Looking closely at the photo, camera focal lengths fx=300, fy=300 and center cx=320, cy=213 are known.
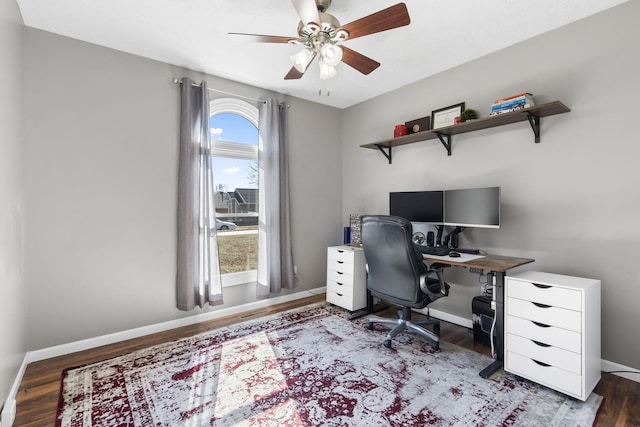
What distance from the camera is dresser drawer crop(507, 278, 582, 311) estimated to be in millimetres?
1831

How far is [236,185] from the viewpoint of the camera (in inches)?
138

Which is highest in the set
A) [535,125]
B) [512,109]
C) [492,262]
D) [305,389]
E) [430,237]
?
[512,109]

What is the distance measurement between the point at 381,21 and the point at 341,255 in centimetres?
231

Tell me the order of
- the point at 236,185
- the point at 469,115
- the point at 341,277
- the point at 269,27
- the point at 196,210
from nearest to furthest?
1. the point at 269,27
2. the point at 469,115
3. the point at 196,210
4. the point at 341,277
5. the point at 236,185

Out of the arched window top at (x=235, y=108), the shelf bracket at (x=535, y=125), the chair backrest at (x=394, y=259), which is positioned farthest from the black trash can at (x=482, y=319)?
the arched window top at (x=235, y=108)

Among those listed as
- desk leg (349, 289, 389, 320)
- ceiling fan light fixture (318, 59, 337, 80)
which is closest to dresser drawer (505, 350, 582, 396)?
desk leg (349, 289, 389, 320)

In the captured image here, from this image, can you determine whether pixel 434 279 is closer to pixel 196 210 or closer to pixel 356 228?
pixel 356 228

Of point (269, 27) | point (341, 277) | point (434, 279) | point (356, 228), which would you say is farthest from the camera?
point (356, 228)

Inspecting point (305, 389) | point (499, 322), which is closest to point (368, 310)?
point (499, 322)

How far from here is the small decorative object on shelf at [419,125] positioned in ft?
10.5

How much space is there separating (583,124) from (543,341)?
5.29 feet

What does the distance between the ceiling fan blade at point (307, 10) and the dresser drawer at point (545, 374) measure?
254cm

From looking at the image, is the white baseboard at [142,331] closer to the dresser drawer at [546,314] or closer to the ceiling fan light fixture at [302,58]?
the dresser drawer at [546,314]

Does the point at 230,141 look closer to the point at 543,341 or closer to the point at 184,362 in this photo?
the point at 184,362
